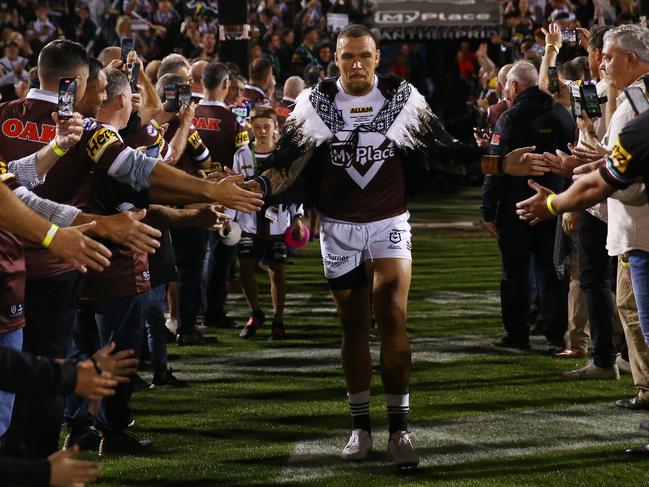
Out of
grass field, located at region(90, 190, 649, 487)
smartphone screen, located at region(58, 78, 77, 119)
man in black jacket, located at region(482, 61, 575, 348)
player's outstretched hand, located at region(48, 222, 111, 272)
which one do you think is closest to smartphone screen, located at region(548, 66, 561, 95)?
man in black jacket, located at region(482, 61, 575, 348)

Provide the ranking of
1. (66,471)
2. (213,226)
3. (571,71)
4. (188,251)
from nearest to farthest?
(66,471) → (213,226) → (188,251) → (571,71)

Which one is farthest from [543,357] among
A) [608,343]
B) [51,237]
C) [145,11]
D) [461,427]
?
[145,11]

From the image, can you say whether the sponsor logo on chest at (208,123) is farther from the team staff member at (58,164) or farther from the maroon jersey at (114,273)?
the team staff member at (58,164)

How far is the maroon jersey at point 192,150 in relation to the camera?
9.26m

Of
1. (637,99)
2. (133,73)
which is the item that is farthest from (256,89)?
(637,99)

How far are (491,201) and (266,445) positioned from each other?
11.9ft

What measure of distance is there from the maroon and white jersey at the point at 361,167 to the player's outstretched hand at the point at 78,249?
2.25m

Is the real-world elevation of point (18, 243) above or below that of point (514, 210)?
above

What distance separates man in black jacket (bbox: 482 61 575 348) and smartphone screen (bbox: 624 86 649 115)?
376 cm

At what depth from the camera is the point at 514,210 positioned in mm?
9641

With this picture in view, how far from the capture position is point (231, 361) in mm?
9469

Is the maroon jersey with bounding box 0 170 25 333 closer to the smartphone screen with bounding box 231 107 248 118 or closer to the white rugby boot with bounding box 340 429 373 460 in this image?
the white rugby boot with bounding box 340 429 373 460

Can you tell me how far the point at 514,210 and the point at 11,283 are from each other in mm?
5150

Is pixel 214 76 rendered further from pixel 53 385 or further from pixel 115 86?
pixel 53 385
